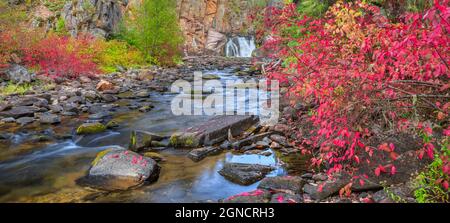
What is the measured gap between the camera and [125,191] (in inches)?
223

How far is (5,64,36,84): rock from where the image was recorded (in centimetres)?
1441

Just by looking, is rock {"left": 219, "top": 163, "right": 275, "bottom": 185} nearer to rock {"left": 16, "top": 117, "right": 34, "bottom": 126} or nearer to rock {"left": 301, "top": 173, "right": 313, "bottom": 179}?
rock {"left": 301, "top": 173, "right": 313, "bottom": 179}

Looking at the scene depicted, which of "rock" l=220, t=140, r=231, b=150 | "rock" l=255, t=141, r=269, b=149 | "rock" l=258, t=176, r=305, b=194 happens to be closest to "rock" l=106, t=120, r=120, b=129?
"rock" l=220, t=140, r=231, b=150

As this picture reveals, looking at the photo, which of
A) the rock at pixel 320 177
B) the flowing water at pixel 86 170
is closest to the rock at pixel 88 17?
the flowing water at pixel 86 170

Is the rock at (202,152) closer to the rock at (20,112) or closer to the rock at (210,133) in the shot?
the rock at (210,133)

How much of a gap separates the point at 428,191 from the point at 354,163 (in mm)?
1390

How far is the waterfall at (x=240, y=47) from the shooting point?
45156 mm

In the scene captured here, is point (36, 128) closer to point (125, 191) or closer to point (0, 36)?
point (125, 191)

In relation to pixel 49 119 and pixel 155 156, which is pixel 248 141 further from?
pixel 49 119

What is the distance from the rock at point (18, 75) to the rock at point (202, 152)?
429 inches

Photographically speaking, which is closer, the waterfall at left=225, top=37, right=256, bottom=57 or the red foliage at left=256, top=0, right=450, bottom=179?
the red foliage at left=256, top=0, right=450, bottom=179

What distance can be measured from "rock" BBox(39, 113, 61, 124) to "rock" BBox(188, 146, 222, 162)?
17.4ft

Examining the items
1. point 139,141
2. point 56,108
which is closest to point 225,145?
point 139,141
